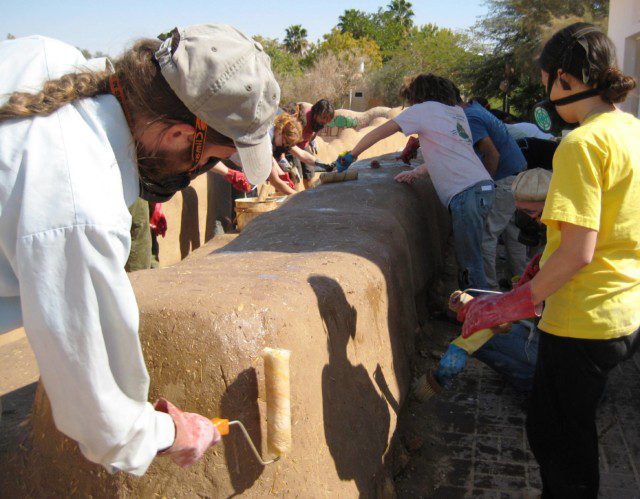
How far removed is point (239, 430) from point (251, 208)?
464 cm

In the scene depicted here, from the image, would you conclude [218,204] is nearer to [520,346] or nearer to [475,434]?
[520,346]

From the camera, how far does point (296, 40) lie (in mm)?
61156

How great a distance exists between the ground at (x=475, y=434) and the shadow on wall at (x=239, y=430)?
2.81 ft

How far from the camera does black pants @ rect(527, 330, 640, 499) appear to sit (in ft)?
7.20

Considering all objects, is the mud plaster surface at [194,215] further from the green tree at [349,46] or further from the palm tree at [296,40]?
the palm tree at [296,40]

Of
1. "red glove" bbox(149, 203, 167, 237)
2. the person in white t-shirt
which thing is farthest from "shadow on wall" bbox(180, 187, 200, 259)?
the person in white t-shirt

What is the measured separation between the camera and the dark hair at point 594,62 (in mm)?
2154

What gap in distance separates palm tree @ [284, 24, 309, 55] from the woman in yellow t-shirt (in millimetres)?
61720

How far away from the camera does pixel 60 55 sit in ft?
4.75

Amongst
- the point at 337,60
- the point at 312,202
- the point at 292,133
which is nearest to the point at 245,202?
the point at 292,133

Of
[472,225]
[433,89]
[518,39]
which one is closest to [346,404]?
[472,225]

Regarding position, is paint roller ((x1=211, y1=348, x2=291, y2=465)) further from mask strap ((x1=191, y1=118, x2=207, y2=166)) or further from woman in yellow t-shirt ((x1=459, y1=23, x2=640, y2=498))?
woman in yellow t-shirt ((x1=459, y1=23, x2=640, y2=498))

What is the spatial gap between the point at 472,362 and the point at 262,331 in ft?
8.11

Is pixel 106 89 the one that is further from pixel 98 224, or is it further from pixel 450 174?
pixel 450 174
